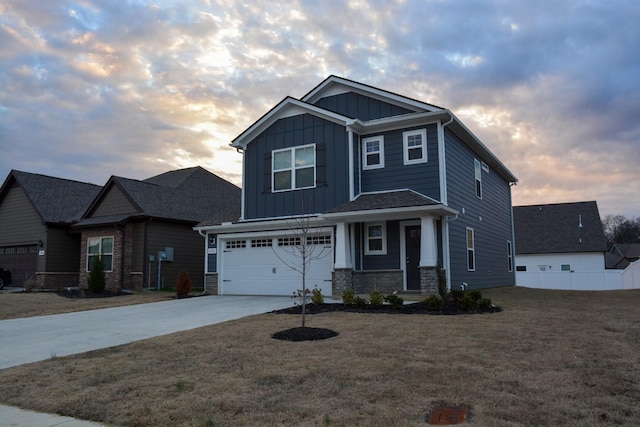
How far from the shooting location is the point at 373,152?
16.7m

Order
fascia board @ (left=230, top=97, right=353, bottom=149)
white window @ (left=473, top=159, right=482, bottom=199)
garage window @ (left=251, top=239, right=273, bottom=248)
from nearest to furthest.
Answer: fascia board @ (left=230, top=97, right=353, bottom=149)
garage window @ (left=251, top=239, right=273, bottom=248)
white window @ (left=473, top=159, right=482, bottom=199)

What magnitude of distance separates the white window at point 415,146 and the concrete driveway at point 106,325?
5953mm

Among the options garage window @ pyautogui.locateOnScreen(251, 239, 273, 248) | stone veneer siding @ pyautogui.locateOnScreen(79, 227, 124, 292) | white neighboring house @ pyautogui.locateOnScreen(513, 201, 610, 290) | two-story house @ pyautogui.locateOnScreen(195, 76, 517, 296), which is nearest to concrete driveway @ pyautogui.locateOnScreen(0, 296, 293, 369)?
two-story house @ pyautogui.locateOnScreen(195, 76, 517, 296)

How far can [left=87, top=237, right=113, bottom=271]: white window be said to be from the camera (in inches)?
904

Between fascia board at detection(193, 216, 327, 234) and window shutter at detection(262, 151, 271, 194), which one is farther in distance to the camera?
window shutter at detection(262, 151, 271, 194)

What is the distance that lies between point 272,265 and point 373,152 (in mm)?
5292

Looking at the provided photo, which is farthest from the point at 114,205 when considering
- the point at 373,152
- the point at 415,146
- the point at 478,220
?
the point at 478,220

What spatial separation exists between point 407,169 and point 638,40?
23.0 feet

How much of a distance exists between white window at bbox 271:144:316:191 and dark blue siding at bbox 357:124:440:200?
1.72 m

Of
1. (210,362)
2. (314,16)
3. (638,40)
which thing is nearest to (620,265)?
(638,40)

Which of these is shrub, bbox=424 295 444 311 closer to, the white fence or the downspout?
the downspout

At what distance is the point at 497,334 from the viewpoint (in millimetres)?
7824

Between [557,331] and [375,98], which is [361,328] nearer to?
Result: [557,331]

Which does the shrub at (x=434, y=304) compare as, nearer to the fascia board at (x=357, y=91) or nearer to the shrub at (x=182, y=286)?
the fascia board at (x=357, y=91)
